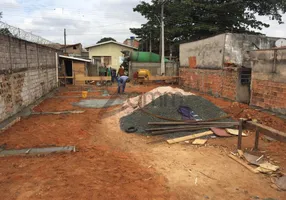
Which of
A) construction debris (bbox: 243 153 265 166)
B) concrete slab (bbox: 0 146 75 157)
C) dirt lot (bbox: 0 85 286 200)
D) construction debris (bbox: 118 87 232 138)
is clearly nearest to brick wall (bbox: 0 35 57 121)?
dirt lot (bbox: 0 85 286 200)

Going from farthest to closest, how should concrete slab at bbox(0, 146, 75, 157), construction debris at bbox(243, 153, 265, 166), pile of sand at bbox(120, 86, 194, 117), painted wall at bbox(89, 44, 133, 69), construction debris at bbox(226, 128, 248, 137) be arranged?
1. painted wall at bbox(89, 44, 133, 69)
2. pile of sand at bbox(120, 86, 194, 117)
3. construction debris at bbox(226, 128, 248, 137)
4. concrete slab at bbox(0, 146, 75, 157)
5. construction debris at bbox(243, 153, 265, 166)

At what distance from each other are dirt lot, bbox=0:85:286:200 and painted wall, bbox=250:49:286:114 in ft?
10.3

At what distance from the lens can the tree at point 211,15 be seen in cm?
2309

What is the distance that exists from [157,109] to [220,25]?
19463 mm

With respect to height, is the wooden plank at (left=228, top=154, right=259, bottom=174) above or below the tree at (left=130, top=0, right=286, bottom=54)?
below

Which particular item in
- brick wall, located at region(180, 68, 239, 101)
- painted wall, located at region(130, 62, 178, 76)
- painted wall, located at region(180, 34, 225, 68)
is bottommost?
brick wall, located at region(180, 68, 239, 101)

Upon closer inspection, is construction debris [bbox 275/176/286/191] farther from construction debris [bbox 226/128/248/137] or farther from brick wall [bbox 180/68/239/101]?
brick wall [bbox 180/68/239/101]

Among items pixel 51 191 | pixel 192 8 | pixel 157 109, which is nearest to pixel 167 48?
pixel 192 8

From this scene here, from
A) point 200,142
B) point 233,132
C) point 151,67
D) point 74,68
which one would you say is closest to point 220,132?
point 233,132

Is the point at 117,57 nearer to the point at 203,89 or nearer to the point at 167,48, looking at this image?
the point at 167,48

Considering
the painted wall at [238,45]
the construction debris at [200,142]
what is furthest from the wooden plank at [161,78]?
the construction debris at [200,142]

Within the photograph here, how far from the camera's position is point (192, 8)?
23.9m

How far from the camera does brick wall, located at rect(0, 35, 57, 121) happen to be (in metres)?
8.53

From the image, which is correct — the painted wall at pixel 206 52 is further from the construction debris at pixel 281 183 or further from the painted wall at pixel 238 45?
the construction debris at pixel 281 183
